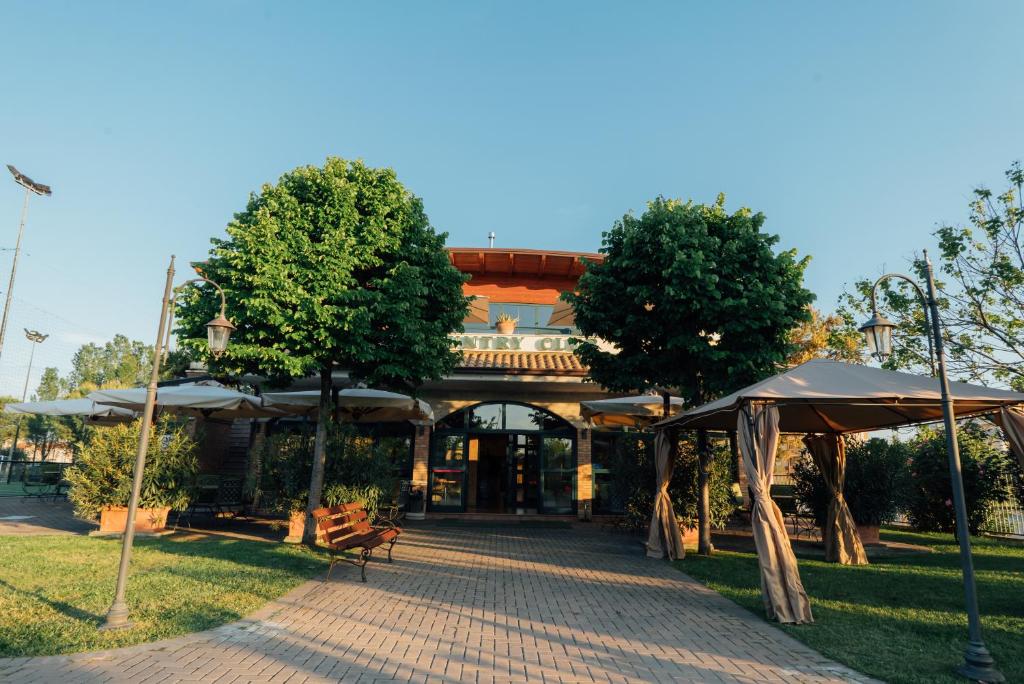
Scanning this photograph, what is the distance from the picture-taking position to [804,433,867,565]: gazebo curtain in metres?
9.61

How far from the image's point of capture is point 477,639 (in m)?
5.27

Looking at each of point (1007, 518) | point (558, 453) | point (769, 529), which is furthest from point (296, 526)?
point (1007, 518)

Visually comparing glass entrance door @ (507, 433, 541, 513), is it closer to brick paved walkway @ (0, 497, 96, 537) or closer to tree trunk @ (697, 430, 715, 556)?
tree trunk @ (697, 430, 715, 556)

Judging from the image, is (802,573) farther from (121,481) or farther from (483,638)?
(121,481)

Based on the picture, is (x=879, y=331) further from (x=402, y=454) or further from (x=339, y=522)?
(x=402, y=454)

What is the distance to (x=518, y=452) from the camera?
16312 millimetres

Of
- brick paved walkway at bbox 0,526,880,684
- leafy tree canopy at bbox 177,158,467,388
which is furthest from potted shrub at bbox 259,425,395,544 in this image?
brick paved walkway at bbox 0,526,880,684

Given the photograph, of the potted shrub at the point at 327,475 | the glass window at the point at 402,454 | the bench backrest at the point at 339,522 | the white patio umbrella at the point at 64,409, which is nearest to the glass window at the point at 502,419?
the glass window at the point at 402,454

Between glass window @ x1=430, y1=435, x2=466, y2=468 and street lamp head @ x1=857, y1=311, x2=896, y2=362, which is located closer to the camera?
street lamp head @ x1=857, y1=311, x2=896, y2=362

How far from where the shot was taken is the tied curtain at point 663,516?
988cm

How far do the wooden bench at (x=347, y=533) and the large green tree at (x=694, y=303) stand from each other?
530cm

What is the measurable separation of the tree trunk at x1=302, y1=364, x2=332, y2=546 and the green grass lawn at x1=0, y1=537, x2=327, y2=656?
487 mm

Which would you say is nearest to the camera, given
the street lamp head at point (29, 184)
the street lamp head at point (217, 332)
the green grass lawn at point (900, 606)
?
the green grass lawn at point (900, 606)

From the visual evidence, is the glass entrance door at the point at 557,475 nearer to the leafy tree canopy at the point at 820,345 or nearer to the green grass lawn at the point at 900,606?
the green grass lawn at the point at 900,606
